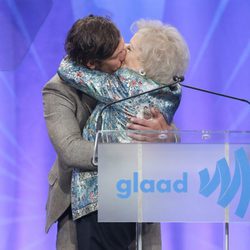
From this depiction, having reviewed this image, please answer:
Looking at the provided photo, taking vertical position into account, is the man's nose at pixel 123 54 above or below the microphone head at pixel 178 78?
above

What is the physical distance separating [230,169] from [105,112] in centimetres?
32

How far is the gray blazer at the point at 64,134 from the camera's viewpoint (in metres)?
1.12

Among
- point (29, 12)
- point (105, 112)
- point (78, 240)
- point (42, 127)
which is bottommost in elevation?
point (78, 240)

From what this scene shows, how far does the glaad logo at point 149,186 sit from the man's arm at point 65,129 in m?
0.15

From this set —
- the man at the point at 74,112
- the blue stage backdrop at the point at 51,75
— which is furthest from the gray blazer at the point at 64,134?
the blue stage backdrop at the point at 51,75

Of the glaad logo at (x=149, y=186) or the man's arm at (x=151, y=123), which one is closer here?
the glaad logo at (x=149, y=186)

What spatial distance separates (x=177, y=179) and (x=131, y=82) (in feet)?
0.91

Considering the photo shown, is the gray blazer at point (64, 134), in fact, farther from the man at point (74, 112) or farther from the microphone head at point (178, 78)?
the microphone head at point (178, 78)

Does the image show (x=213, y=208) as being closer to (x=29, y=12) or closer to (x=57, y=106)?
(x=57, y=106)

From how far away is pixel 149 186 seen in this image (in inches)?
38.9

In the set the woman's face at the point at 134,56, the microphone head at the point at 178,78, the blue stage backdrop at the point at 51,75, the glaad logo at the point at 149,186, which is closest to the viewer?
the glaad logo at the point at 149,186

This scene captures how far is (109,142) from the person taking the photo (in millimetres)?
1015

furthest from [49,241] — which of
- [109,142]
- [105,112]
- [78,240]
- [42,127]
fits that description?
[109,142]

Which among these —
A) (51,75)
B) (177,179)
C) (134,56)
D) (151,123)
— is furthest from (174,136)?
(51,75)
